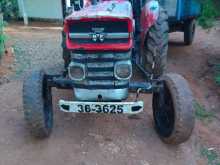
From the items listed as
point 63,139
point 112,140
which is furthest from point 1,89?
point 112,140

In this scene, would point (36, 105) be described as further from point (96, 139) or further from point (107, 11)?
point (107, 11)

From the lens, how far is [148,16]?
5.64 metres

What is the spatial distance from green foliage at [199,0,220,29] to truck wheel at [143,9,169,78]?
1.50 meters

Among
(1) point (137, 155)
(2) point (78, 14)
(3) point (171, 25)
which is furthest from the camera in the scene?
(3) point (171, 25)

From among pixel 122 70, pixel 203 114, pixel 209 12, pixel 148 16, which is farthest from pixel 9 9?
pixel 122 70

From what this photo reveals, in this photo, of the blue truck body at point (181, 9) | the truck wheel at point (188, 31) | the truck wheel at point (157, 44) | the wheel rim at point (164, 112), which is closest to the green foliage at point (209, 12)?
the blue truck body at point (181, 9)

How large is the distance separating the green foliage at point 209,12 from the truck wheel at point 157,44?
150cm

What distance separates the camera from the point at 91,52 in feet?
15.1

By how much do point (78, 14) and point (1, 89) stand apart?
242 centimetres

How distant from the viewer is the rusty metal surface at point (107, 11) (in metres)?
4.44

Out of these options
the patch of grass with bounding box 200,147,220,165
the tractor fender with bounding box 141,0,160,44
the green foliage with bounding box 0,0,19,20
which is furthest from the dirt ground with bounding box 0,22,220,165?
the green foliage with bounding box 0,0,19,20

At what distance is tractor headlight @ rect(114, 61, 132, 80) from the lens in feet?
15.0

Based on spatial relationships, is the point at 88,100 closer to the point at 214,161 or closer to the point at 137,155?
the point at 137,155

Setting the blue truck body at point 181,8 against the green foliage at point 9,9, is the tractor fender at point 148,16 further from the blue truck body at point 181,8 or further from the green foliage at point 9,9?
the green foliage at point 9,9
